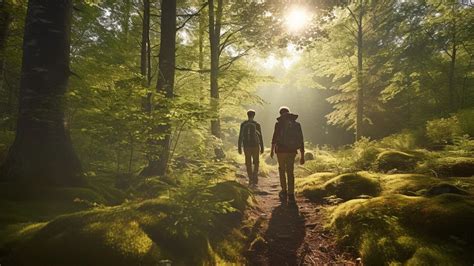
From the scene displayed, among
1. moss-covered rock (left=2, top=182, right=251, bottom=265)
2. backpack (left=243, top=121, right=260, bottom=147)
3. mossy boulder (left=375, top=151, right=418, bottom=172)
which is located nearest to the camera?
moss-covered rock (left=2, top=182, right=251, bottom=265)

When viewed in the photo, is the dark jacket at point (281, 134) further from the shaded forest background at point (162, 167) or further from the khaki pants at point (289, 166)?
the shaded forest background at point (162, 167)

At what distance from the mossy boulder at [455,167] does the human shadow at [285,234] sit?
3.43 metres

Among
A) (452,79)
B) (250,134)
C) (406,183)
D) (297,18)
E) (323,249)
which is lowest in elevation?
(323,249)

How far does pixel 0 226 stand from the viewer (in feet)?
11.0

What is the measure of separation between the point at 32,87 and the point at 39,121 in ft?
1.89

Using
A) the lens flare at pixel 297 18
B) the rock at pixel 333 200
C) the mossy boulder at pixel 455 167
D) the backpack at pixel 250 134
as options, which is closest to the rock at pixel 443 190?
the rock at pixel 333 200

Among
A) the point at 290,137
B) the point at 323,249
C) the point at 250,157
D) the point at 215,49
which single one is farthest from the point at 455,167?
the point at 215,49

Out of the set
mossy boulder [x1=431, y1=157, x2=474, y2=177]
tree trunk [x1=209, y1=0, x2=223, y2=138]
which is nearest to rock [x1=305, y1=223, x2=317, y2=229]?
mossy boulder [x1=431, y1=157, x2=474, y2=177]

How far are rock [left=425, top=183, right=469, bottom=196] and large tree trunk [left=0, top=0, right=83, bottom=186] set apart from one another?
610 centimetres

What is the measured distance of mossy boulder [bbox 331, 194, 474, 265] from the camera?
10.5ft

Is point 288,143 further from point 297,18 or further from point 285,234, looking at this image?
point 297,18

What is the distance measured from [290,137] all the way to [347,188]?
1.75 m

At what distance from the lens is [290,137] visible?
7086 mm

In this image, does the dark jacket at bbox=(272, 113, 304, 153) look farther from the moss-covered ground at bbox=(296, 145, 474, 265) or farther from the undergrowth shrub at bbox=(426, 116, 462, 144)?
the undergrowth shrub at bbox=(426, 116, 462, 144)
